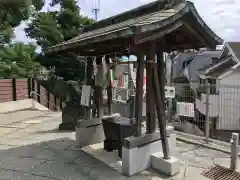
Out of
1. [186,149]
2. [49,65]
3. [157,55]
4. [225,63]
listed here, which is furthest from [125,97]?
[225,63]

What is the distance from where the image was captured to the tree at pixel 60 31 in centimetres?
1578

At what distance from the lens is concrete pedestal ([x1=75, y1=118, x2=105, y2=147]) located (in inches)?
217

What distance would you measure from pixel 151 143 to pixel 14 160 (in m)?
2.74

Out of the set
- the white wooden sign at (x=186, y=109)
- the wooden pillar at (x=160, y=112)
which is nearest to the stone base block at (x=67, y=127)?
the white wooden sign at (x=186, y=109)

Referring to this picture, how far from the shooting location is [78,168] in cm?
433

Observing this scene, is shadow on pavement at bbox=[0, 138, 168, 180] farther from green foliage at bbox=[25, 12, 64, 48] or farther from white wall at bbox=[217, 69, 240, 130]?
green foliage at bbox=[25, 12, 64, 48]

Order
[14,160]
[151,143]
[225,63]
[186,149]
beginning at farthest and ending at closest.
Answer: [225,63] < [186,149] < [14,160] < [151,143]

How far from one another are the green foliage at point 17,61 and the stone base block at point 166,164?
10.2 metres

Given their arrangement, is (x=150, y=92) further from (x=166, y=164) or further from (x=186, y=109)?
(x=186, y=109)

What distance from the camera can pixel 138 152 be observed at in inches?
159

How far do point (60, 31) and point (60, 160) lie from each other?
13079 mm

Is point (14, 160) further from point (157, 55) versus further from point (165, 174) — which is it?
point (157, 55)

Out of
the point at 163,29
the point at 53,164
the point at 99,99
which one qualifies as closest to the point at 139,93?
the point at 163,29

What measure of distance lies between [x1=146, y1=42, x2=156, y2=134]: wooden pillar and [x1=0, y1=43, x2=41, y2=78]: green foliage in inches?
390
